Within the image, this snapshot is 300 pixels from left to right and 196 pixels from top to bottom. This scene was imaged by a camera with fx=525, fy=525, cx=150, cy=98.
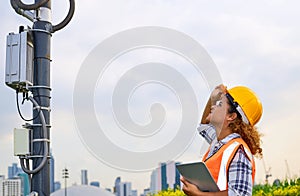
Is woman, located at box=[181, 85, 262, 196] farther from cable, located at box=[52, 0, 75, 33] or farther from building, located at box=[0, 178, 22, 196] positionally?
building, located at box=[0, 178, 22, 196]

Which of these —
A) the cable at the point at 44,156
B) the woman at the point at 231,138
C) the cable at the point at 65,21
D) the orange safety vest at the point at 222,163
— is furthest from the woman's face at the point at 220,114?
the cable at the point at 65,21

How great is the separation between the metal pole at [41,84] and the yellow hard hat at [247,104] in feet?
5.81

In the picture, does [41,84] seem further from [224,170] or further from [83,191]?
[83,191]

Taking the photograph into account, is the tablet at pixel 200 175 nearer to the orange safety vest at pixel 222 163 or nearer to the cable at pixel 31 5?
the orange safety vest at pixel 222 163

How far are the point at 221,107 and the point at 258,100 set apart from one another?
0.54 feet

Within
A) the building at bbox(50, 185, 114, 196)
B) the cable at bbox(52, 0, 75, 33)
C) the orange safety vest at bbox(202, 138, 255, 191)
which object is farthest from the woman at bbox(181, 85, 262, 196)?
the building at bbox(50, 185, 114, 196)

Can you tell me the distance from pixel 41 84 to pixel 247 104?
1855 millimetres

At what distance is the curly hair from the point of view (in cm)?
227

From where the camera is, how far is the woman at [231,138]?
2088 mm

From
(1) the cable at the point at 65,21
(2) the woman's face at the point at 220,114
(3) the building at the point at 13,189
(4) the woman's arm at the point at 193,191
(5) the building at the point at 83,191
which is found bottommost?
(5) the building at the point at 83,191

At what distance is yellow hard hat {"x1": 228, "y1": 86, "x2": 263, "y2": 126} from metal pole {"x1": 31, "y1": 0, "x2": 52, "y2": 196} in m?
1.77

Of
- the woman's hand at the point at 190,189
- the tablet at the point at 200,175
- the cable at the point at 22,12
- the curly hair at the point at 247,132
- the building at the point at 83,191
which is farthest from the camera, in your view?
the building at the point at 83,191

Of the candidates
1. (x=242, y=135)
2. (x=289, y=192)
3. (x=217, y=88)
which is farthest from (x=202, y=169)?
(x=289, y=192)

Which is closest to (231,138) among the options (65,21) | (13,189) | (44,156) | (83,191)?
(44,156)
